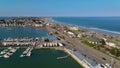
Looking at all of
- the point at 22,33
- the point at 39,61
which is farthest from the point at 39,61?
the point at 22,33

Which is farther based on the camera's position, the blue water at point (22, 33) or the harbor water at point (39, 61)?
the blue water at point (22, 33)

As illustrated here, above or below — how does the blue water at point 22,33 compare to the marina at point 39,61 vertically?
below

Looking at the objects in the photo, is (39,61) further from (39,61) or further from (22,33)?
(22,33)

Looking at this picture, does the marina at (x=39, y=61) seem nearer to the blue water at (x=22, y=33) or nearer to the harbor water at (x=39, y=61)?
the harbor water at (x=39, y=61)

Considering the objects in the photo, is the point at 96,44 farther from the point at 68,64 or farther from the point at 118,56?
the point at 68,64

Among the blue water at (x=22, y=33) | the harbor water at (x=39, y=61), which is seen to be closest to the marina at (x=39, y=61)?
the harbor water at (x=39, y=61)

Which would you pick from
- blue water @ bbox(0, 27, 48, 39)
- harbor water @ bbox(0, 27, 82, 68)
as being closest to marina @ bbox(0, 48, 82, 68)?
harbor water @ bbox(0, 27, 82, 68)

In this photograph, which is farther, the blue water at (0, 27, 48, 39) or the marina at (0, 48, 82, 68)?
the blue water at (0, 27, 48, 39)

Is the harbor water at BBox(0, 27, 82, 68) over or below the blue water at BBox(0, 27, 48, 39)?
→ over

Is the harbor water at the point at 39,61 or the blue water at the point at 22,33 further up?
the harbor water at the point at 39,61

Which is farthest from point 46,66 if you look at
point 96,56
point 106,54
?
point 106,54

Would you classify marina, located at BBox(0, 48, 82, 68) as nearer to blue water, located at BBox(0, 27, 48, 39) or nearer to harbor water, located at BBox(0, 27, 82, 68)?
harbor water, located at BBox(0, 27, 82, 68)
